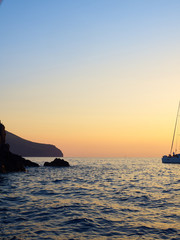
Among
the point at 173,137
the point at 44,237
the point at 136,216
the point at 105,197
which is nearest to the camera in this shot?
the point at 44,237

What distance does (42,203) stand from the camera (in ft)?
54.0

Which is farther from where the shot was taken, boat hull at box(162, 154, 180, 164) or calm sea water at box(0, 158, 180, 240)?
boat hull at box(162, 154, 180, 164)

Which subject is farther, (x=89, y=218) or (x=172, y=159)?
(x=172, y=159)

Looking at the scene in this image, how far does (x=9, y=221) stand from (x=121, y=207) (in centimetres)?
756

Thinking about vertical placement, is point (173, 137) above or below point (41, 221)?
above

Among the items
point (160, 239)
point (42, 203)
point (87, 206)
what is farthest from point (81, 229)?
point (42, 203)

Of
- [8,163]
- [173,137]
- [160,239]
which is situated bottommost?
[8,163]

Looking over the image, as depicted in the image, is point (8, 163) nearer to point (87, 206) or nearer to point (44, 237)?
point (87, 206)

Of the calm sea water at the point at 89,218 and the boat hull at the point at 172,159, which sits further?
the boat hull at the point at 172,159

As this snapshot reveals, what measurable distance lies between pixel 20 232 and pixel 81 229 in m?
2.86

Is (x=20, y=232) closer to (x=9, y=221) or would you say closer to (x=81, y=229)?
(x=9, y=221)

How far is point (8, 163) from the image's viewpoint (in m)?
52.0

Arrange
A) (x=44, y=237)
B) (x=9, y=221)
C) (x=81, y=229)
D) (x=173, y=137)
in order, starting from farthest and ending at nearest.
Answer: (x=173, y=137), (x=9, y=221), (x=81, y=229), (x=44, y=237)

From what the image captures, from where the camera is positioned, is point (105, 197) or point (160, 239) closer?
point (160, 239)
